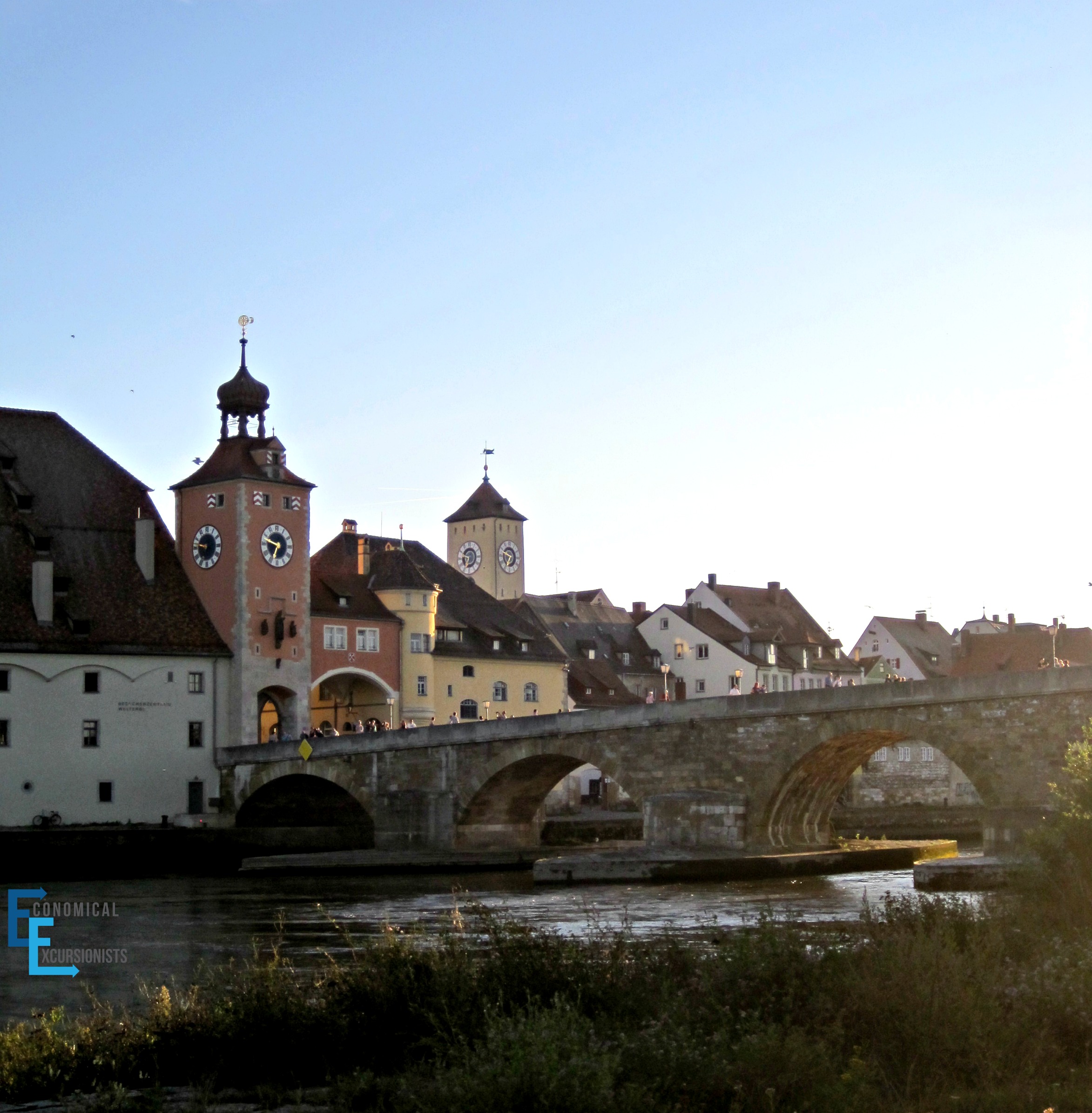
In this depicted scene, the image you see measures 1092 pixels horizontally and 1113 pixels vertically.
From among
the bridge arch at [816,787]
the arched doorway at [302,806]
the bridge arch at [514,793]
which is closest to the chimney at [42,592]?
the arched doorway at [302,806]

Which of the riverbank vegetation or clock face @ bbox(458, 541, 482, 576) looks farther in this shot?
clock face @ bbox(458, 541, 482, 576)

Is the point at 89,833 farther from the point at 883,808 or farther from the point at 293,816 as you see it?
the point at 883,808

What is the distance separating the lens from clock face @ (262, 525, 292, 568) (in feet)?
199

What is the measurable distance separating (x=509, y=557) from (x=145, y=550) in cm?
4363

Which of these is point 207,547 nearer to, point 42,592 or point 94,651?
point 94,651

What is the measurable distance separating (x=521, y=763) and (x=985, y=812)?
15.6 meters

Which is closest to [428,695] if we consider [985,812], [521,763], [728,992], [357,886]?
[521,763]

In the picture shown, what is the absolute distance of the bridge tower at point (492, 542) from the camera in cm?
10125

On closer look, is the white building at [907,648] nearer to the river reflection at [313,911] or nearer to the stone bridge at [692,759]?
the stone bridge at [692,759]

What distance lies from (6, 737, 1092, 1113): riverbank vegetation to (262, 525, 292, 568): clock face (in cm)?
4577

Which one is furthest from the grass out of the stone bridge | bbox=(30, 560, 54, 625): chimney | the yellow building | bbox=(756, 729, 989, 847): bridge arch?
the yellow building

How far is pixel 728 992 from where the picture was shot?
13.2 meters

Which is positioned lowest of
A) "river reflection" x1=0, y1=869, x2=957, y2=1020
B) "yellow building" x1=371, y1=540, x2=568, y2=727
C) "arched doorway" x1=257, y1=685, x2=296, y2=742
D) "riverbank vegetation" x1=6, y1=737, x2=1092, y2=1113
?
"river reflection" x1=0, y1=869, x2=957, y2=1020

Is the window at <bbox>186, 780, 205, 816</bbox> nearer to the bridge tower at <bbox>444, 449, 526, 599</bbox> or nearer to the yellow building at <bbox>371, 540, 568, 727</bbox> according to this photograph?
the yellow building at <bbox>371, 540, 568, 727</bbox>
